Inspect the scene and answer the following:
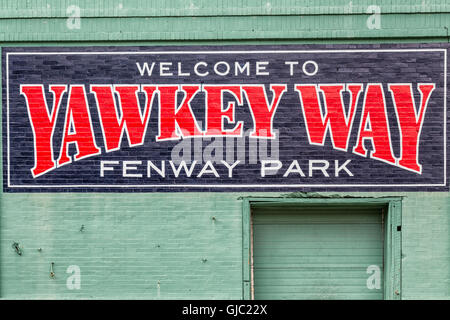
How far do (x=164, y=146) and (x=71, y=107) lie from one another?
139 cm

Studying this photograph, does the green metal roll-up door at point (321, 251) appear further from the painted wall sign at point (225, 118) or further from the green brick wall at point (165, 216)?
the painted wall sign at point (225, 118)

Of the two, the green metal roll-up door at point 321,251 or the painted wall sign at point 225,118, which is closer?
the painted wall sign at point 225,118

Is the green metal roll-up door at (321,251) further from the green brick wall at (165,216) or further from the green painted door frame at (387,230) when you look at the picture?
the green brick wall at (165,216)

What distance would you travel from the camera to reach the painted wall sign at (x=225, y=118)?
24.8 ft

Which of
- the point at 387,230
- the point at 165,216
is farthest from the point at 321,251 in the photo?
the point at 165,216

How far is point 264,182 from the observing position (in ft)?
25.0

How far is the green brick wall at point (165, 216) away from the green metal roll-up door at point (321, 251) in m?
0.35

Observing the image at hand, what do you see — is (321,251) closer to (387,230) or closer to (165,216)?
(387,230)

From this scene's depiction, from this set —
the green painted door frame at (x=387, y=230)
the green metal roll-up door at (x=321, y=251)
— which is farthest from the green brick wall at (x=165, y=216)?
the green metal roll-up door at (x=321, y=251)

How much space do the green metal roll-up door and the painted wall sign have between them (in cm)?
46

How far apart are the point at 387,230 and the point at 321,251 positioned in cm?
94

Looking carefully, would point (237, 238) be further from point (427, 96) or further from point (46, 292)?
point (427, 96)

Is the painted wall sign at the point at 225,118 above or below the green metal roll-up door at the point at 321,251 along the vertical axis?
above

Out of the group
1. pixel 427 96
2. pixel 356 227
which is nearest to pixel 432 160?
pixel 427 96
